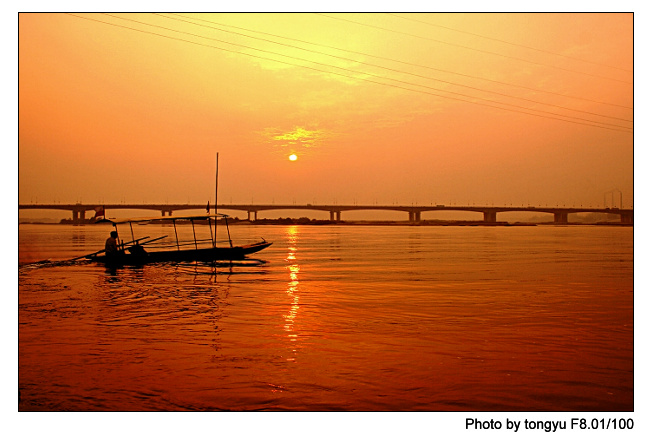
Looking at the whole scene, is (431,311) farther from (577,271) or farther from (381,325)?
(577,271)

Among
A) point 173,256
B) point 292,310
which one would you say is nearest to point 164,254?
point 173,256

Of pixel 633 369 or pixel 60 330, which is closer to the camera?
pixel 633 369

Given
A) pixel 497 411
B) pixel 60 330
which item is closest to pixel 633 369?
pixel 497 411

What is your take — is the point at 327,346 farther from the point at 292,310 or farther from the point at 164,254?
the point at 164,254

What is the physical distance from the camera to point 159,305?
19.5m

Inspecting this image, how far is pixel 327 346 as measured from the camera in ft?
43.5

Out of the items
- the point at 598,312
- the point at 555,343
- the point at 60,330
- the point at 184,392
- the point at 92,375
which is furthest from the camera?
the point at 598,312

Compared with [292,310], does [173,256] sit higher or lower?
higher

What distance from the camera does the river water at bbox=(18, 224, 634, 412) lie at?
32.0 feet

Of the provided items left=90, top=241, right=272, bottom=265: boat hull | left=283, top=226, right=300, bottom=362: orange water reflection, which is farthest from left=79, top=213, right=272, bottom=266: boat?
left=283, top=226, right=300, bottom=362: orange water reflection

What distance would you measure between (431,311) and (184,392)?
10.00 meters

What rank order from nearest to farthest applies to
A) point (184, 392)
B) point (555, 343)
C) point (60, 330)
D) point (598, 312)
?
point (184, 392), point (555, 343), point (60, 330), point (598, 312)

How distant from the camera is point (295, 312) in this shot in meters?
18.1

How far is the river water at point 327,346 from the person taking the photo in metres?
9.74
